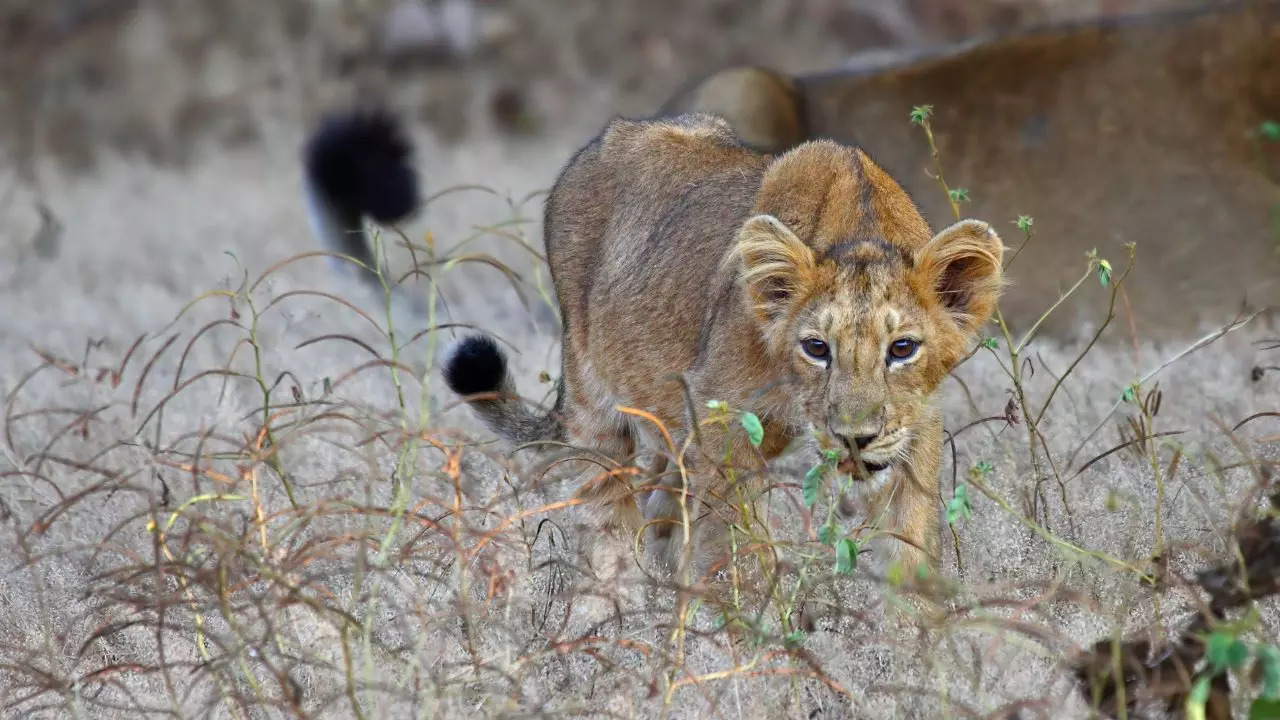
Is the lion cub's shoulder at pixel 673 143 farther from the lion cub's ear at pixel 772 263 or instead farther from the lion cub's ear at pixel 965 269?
the lion cub's ear at pixel 965 269

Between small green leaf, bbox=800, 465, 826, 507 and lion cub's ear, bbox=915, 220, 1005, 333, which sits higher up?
lion cub's ear, bbox=915, 220, 1005, 333

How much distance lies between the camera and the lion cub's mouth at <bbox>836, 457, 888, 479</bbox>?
3656mm

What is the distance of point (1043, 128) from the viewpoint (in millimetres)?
7680

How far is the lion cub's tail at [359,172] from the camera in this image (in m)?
6.69

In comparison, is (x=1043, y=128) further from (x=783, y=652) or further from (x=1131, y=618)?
(x=783, y=652)

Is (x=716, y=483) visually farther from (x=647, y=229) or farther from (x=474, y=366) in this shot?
(x=647, y=229)

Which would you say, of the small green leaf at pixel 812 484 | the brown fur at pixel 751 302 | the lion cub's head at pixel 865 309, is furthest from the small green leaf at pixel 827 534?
the lion cub's head at pixel 865 309

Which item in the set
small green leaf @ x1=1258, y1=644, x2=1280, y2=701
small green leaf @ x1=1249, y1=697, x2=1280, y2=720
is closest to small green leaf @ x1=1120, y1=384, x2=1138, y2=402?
small green leaf @ x1=1249, y1=697, x2=1280, y2=720

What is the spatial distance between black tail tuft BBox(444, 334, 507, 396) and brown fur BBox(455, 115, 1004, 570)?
18 cm

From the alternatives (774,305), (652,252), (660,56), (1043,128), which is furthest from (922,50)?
(660,56)

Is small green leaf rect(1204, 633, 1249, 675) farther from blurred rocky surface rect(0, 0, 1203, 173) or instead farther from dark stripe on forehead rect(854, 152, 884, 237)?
blurred rocky surface rect(0, 0, 1203, 173)

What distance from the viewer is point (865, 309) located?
12.3 feet

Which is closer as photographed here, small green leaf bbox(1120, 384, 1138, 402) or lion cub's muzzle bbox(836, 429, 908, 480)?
lion cub's muzzle bbox(836, 429, 908, 480)

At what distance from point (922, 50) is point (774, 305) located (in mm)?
4305
